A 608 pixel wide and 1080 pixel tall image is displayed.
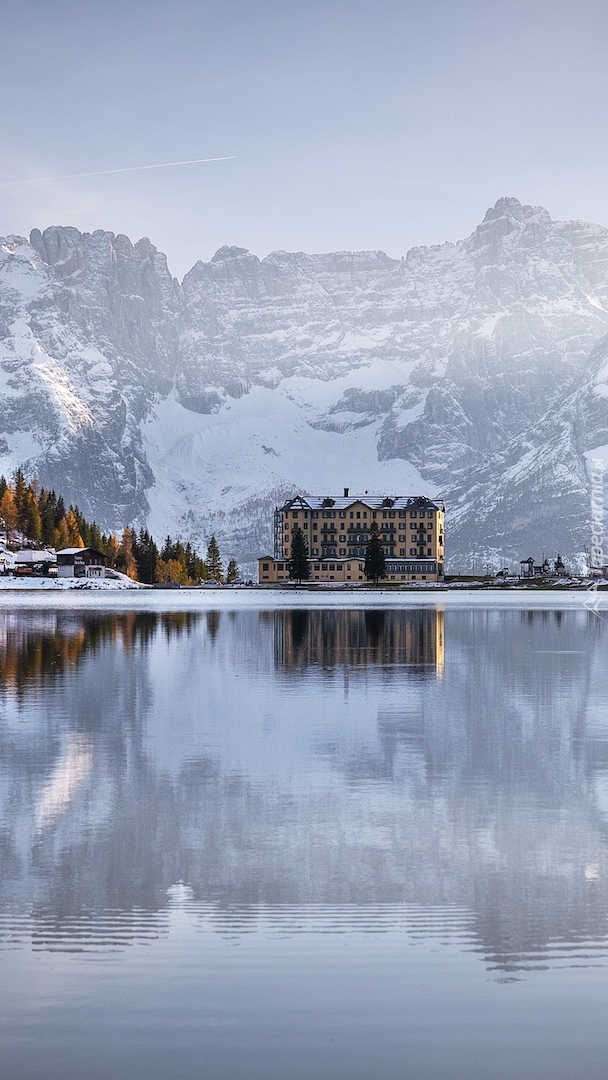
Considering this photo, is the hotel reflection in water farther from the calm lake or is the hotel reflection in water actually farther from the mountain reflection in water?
the calm lake

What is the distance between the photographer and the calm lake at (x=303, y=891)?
11.6 meters

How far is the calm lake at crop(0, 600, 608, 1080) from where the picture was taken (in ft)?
38.1

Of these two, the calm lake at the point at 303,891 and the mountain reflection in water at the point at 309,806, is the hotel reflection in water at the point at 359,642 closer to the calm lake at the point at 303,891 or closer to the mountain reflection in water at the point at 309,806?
the mountain reflection in water at the point at 309,806

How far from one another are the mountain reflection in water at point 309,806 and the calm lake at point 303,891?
0.07 metres

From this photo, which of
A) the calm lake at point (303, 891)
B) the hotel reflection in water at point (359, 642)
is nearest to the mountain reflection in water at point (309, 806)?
the calm lake at point (303, 891)

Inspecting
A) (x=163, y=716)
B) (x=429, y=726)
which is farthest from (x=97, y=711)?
(x=429, y=726)

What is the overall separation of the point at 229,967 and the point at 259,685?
3056 cm

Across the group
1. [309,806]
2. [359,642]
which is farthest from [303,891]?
[359,642]

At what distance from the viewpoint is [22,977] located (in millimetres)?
12945

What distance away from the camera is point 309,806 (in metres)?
21.8

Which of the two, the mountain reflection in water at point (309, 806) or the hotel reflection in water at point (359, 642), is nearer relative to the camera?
the mountain reflection in water at point (309, 806)

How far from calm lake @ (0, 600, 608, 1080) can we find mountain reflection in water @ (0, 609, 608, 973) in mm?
70

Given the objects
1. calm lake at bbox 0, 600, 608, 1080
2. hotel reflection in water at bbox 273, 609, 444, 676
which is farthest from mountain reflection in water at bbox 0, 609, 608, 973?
hotel reflection in water at bbox 273, 609, 444, 676

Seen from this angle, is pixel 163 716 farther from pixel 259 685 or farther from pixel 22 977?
pixel 22 977
